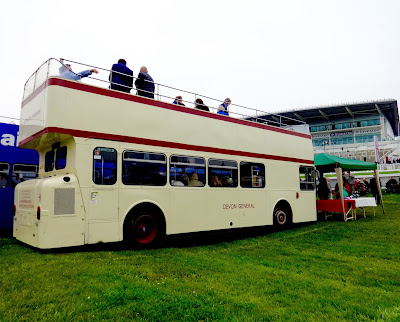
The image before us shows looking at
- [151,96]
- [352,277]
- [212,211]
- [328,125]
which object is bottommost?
[352,277]

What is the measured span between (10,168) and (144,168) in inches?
220

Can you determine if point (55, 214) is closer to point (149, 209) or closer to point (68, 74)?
point (149, 209)

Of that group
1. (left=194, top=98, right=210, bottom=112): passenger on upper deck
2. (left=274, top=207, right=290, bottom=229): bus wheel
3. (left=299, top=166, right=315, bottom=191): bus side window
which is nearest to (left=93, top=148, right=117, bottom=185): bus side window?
(left=194, top=98, right=210, bottom=112): passenger on upper deck

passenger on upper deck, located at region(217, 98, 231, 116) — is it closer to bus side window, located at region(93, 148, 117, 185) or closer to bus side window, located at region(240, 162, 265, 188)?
bus side window, located at region(240, 162, 265, 188)

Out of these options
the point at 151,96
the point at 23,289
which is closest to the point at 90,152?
the point at 151,96

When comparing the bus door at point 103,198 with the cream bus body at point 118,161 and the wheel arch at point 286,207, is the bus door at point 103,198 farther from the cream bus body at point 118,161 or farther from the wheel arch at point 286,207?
the wheel arch at point 286,207

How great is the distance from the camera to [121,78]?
8.27m

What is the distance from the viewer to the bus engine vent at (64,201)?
6.75 metres

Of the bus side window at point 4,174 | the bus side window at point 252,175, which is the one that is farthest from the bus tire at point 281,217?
the bus side window at point 4,174

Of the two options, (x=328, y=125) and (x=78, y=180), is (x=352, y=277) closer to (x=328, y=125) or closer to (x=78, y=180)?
(x=78, y=180)

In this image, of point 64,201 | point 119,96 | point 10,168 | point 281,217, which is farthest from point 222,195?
point 10,168

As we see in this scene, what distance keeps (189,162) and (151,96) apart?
2.06 m

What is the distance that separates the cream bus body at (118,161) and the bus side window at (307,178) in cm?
277

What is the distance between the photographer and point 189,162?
9.09 meters
